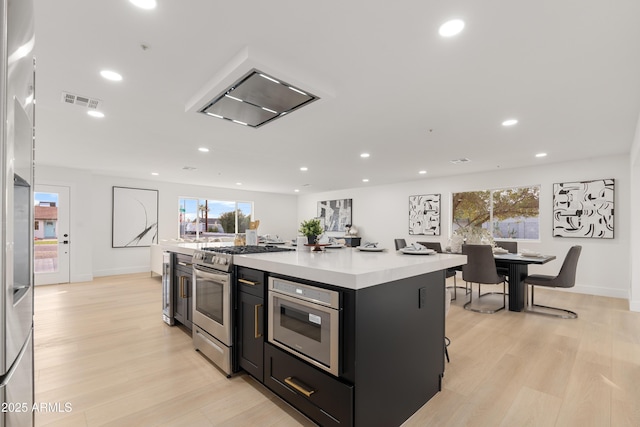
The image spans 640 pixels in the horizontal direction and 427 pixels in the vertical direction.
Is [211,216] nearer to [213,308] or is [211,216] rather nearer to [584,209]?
[213,308]

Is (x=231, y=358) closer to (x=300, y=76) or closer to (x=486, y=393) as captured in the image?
(x=486, y=393)

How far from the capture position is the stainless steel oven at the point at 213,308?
238cm

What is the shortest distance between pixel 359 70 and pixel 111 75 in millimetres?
1987

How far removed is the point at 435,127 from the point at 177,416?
372cm

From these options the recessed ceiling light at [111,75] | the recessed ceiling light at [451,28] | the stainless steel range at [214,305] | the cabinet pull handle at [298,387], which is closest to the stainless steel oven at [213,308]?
the stainless steel range at [214,305]

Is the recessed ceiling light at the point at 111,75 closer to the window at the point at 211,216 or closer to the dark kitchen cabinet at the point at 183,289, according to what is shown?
the dark kitchen cabinet at the point at 183,289

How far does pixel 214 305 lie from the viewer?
258 centimetres

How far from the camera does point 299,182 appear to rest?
819cm

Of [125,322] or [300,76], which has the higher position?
[300,76]

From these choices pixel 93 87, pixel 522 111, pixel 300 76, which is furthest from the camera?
pixel 522 111

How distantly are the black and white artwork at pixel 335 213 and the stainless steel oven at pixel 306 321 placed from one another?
7890 mm

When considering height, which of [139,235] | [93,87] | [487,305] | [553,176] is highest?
[93,87]

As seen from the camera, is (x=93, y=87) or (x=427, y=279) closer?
(x=427, y=279)

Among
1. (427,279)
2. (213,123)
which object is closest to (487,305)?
(427,279)
